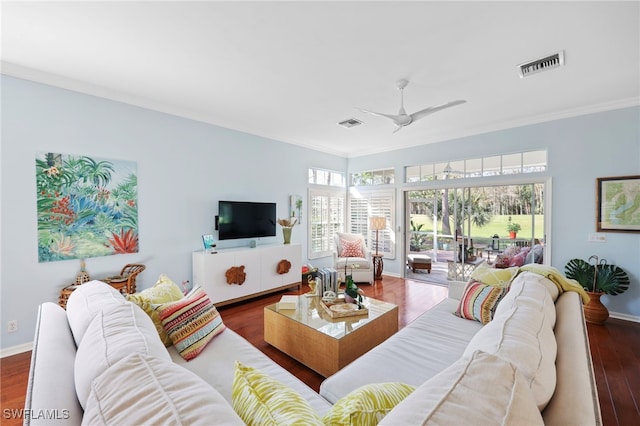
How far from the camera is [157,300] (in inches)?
73.5

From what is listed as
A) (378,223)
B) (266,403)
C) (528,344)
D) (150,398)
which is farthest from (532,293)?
(378,223)

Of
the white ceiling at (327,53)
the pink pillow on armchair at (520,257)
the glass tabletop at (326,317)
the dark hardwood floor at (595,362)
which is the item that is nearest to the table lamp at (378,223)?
the dark hardwood floor at (595,362)

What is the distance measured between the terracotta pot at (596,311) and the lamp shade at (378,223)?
118 inches

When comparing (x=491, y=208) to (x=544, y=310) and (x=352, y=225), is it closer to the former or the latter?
(x=352, y=225)

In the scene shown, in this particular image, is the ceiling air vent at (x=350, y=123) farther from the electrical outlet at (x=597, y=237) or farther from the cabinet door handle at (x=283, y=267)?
the electrical outlet at (x=597, y=237)

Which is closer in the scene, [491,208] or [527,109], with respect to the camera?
[527,109]

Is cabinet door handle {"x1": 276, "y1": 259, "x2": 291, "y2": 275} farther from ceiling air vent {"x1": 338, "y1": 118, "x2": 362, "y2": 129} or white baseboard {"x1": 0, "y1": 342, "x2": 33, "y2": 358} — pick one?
white baseboard {"x1": 0, "y1": 342, "x2": 33, "y2": 358}

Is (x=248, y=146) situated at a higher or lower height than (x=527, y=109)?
lower

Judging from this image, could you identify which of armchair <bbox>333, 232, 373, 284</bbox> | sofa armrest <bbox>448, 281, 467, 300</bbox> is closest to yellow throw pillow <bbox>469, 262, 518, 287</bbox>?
sofa armrest <bbox>448, 281, 467, 300</bbox>

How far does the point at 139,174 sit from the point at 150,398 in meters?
3.30

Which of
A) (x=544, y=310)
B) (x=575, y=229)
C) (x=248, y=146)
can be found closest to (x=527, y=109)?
(x=575, y=229)

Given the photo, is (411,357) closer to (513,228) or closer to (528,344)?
(528,344)

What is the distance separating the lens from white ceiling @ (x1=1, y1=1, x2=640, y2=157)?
6.16 ft

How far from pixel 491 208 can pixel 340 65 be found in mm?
3551
